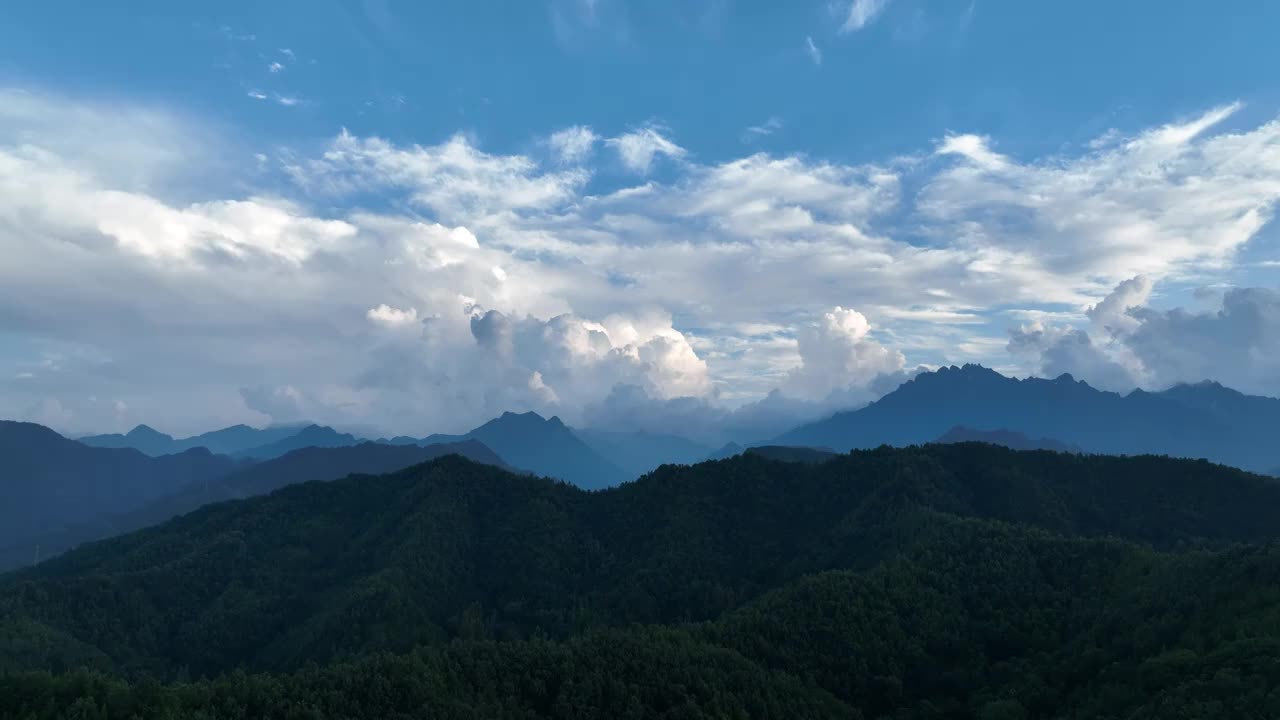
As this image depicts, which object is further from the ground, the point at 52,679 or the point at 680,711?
the point at 52,679

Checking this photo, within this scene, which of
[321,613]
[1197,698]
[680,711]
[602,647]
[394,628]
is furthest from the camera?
[321,613]

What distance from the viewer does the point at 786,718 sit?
94.0 meters

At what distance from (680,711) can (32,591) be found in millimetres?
193051

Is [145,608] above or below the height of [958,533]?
below

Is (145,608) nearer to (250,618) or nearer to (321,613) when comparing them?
(250,618)

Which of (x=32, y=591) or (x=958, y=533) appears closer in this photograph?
(x=958, y=533)

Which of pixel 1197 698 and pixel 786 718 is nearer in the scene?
pixel 1197 698

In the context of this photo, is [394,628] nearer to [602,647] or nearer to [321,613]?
[321,613]

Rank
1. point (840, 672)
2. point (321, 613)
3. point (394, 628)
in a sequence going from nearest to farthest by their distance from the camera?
point (840, 672) < point (394, 628) < point (321, 613)

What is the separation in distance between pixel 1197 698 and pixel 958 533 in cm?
9544

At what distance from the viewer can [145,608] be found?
188500 mm

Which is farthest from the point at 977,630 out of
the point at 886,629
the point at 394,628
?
the point at 394,628

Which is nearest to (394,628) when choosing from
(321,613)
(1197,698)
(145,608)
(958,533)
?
(321,613)

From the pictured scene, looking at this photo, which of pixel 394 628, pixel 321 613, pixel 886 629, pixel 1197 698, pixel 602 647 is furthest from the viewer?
pixel 321 613
